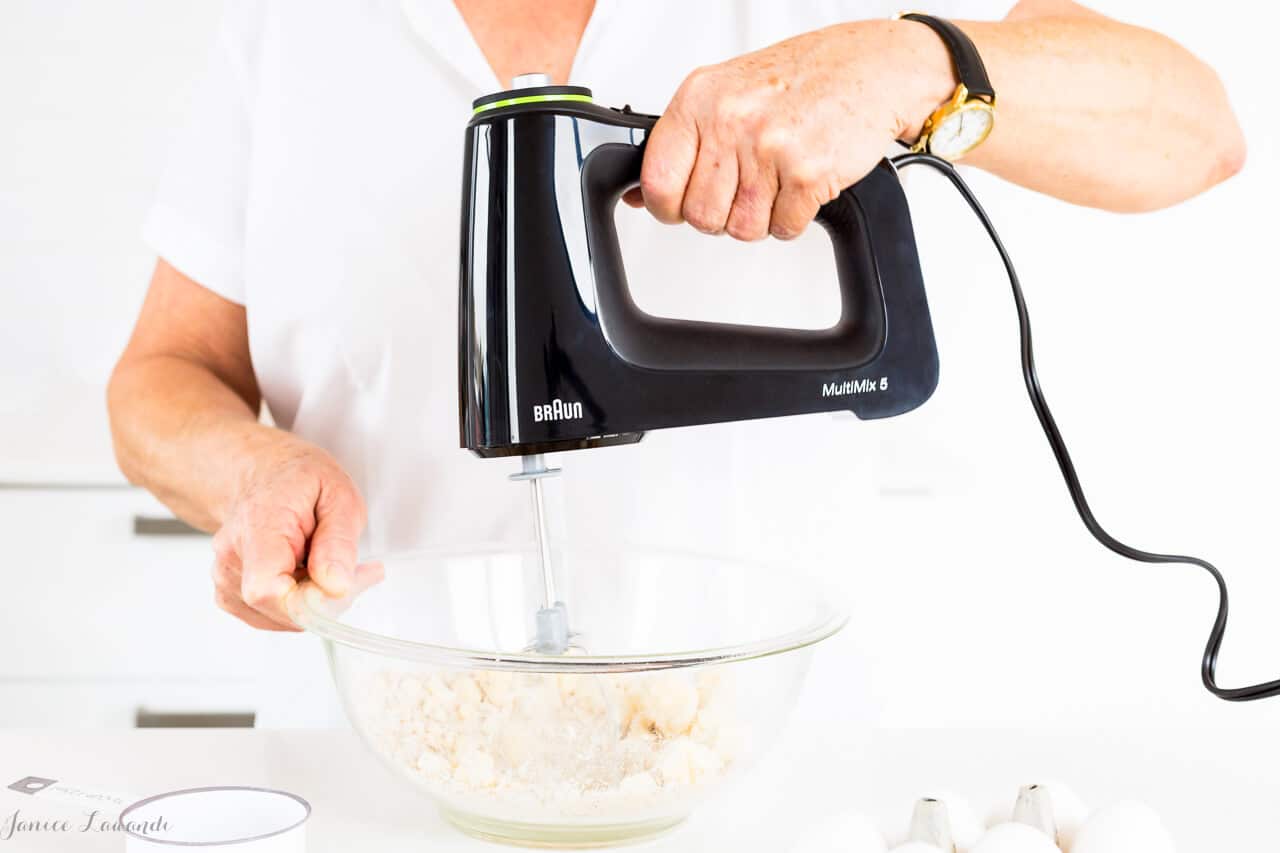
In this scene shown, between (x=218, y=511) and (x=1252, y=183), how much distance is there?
1.99 m

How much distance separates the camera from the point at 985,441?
242 cm

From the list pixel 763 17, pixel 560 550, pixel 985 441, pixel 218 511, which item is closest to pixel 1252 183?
pixel 985 441

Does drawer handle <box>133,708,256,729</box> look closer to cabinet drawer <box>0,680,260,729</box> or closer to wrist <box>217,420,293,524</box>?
cabinet drawer <box>0,680,260,729</box>

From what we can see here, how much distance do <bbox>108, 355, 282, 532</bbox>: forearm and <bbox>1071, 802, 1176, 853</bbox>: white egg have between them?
74cm

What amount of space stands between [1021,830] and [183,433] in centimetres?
85

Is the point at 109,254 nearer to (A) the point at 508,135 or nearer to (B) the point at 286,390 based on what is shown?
(B) the point at 286,390

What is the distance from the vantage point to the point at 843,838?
708 mm

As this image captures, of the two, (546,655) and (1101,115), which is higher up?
(1101,115)

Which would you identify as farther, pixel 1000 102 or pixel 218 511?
pixel 218 511

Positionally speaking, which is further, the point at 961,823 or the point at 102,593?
the point at 102,593

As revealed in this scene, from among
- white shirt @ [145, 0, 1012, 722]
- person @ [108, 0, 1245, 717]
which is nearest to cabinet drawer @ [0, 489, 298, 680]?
person @ [108, 0, 1245, 717]

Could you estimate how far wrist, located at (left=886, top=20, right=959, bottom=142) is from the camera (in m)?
0.85

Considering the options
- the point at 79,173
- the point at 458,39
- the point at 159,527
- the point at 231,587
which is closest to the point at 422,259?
the point at 458,39

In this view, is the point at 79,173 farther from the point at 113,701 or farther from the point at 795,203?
the point at 795,203
